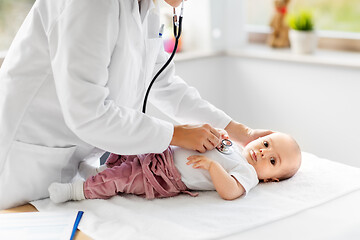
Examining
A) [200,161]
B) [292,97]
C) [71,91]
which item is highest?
[71,91]

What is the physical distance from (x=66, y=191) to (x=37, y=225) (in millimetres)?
169

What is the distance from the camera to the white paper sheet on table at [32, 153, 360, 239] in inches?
56.0

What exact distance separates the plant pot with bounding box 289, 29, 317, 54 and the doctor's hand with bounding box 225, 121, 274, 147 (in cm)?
99

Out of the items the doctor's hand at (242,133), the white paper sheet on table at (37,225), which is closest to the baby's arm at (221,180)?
the doctor's hand at (242,133)

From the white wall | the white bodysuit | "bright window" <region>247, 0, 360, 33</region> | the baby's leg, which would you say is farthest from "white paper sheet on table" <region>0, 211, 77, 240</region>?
"bright window" <region>247, 0, 360, 33</region>

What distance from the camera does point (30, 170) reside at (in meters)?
1.61

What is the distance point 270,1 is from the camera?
3145 mm

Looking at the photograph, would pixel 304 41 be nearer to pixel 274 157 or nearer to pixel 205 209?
pixel 274 157

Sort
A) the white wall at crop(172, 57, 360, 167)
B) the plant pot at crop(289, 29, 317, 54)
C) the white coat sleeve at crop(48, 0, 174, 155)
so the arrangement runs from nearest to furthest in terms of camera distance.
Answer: the white coat sleeve at crop(48, 0, 174, 155)
the white wall at crop(172, 57, 360, 167)
the plant pot at crop(289, 29, 317, 54)

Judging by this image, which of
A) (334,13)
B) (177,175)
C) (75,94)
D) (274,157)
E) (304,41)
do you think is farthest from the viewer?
(334,13)

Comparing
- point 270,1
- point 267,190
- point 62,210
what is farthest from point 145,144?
point 270,1

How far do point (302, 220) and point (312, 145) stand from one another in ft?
4.22

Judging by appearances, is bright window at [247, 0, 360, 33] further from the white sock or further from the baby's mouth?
the white sock

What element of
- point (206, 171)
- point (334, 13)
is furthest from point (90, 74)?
point (334, 13)
